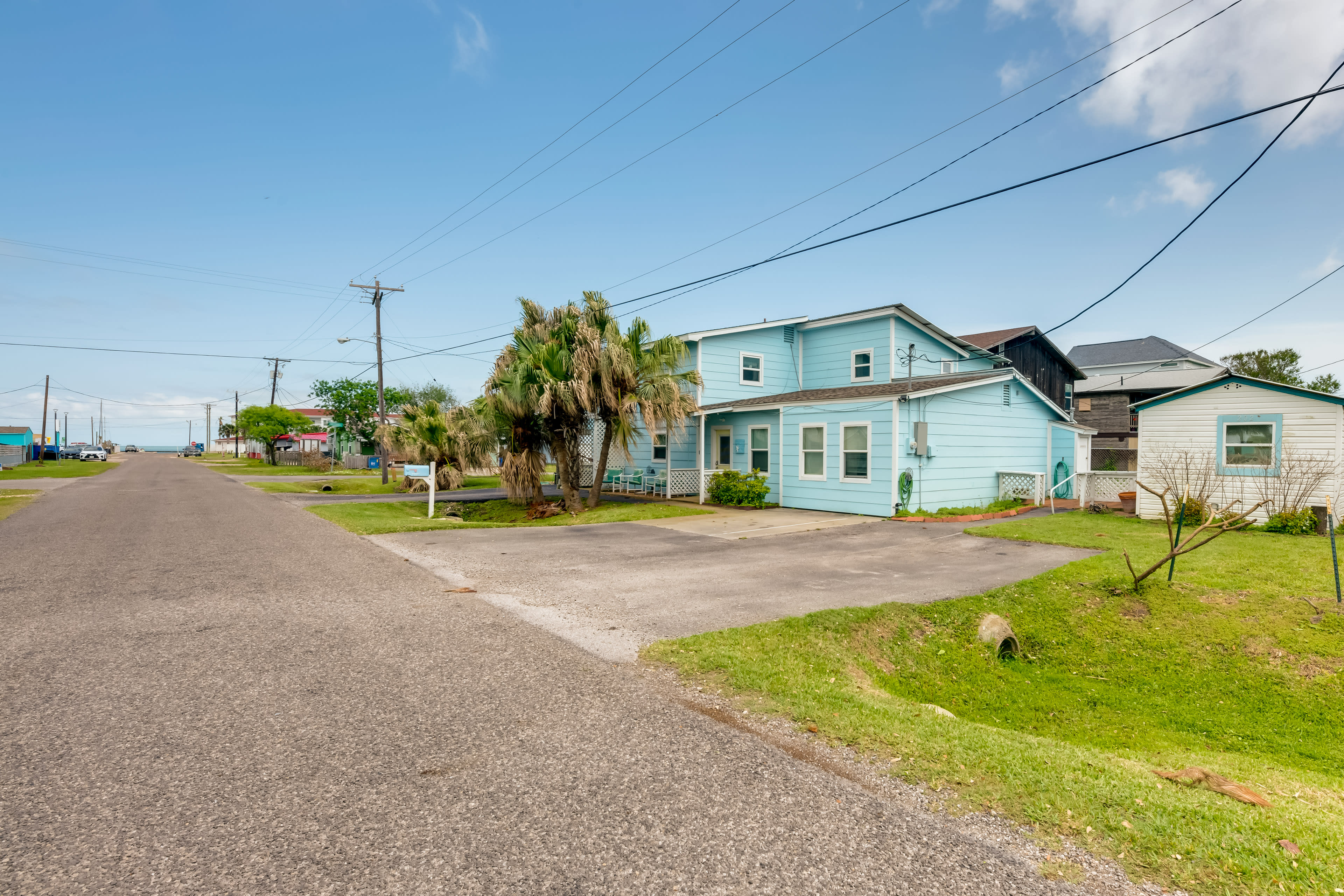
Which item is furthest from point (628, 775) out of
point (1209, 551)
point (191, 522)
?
point (191, 522)

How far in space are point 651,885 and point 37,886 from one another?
7.90 feet

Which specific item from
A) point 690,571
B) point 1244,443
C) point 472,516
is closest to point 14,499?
point 472,516

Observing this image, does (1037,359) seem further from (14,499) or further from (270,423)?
(270,423)

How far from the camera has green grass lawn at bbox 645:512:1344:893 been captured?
122 inches

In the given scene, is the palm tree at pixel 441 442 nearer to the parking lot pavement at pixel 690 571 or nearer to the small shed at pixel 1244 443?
the parking lot pavement at pixel 690 571

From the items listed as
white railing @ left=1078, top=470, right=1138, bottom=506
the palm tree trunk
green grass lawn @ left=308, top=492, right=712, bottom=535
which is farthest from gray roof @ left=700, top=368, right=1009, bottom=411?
white railing @ left=1078, top=470, right=1138, bottom=506

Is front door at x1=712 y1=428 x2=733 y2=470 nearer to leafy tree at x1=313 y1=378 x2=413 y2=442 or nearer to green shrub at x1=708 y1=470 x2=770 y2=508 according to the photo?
green shrub at x1=708 y1=470 x2=770 y2=508

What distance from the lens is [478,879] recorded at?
106 inches

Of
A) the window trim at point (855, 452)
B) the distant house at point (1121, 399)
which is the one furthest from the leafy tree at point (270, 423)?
the distant house at point (1121, 399)

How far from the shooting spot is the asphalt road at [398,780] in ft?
9.04

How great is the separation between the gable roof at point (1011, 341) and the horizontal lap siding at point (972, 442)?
431 inches

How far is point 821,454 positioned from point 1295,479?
10.2m

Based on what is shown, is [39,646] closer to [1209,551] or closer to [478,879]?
[478,879]

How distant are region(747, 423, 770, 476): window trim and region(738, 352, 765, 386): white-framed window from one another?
2.96m
